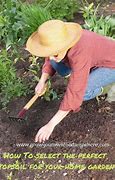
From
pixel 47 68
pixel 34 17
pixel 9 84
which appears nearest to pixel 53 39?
pixel 47 68

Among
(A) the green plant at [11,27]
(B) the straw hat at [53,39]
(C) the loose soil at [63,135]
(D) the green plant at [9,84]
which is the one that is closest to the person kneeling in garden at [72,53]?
(B) the straw hat at [53,39]

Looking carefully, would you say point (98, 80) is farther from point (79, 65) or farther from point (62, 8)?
point (62, 8)

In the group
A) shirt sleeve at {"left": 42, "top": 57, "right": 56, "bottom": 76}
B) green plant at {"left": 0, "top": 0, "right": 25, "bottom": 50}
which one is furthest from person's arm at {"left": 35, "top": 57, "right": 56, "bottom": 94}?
green plant at {"left": 0, "top": 0, "right": 25, "bottom": 50}

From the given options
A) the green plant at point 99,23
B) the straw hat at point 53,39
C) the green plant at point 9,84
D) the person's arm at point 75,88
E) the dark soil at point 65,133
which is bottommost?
the dark soil at point 65,133

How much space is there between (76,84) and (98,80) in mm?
428

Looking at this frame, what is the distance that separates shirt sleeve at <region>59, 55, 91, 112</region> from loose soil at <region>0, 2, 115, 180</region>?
430 mm

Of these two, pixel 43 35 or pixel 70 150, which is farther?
pixel 70 150

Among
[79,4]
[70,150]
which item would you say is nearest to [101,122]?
[70,150]

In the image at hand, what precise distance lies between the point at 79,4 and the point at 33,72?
2.98 ft

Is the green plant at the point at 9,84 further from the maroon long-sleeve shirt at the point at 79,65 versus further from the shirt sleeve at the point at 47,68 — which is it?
the maroon long-sleeve shirt at the point at 79,65

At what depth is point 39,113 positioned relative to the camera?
327 centimetres

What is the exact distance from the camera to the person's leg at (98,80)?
298 centimetres

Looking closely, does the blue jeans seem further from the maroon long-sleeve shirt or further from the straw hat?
the straw hat

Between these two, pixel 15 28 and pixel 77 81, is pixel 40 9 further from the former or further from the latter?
pixel 77 81
